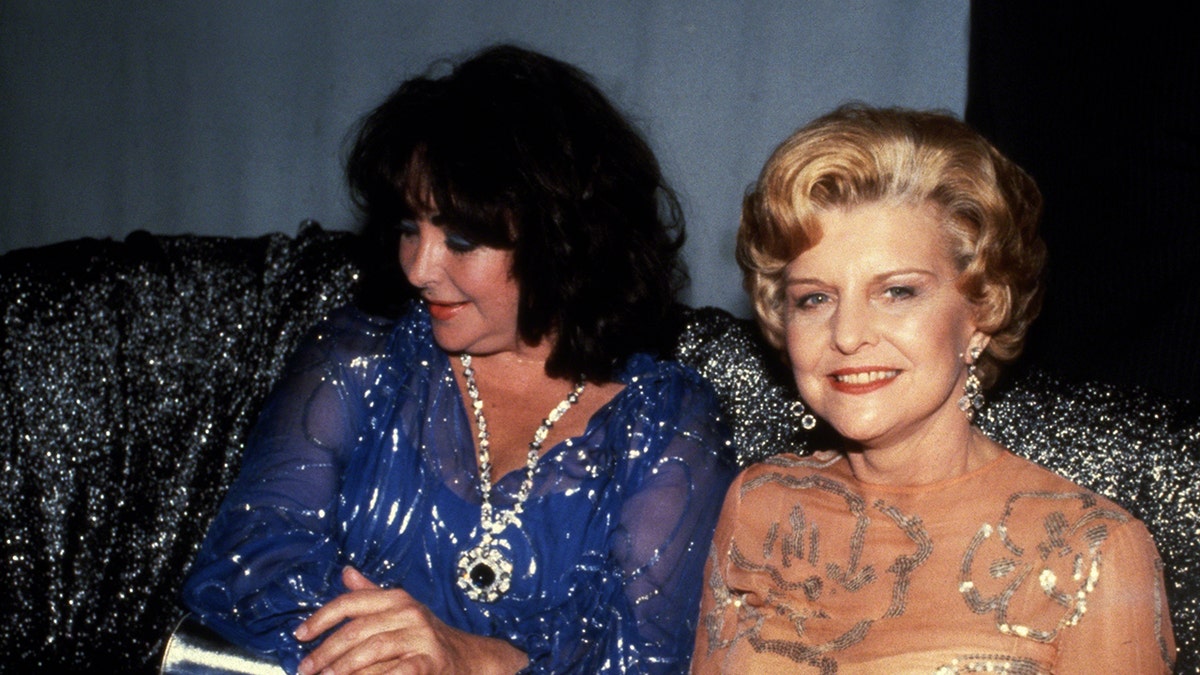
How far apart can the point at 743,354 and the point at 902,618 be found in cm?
69

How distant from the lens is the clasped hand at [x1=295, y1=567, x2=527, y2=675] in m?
1.87

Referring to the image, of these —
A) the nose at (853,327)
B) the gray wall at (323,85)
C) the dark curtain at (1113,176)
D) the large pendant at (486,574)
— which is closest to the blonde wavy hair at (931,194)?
the nose at (853,327)

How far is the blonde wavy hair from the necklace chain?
0.50 metres

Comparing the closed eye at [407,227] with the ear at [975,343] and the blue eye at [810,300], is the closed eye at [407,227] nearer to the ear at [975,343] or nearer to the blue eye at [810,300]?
the blue eye at [810,300]

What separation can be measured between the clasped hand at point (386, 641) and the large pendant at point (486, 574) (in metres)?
0.11

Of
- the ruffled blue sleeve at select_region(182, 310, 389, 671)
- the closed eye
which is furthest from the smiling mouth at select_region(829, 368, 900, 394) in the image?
the ruffled blue sleeve at select_region(182, 310, 389, 671)

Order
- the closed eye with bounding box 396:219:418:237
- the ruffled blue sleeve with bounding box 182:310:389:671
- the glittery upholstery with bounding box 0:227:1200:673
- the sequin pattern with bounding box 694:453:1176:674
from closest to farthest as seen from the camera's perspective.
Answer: the sequin pattern with bounding box 694:453:1176:674, the ruffled blue sleeve with bounding box 182:310:389:671, the closed eye with bounding box 396:219:418:237, the glittery upholstery with bounding box 0:227:1200:673

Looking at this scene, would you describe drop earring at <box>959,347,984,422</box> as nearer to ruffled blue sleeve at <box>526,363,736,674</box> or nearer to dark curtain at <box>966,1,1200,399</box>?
dark curtain at <box>966,1,1200,399</box>

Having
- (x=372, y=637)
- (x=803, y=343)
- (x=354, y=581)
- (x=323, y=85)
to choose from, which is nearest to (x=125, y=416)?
(x=354, y=581)

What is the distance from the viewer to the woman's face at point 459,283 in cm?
204

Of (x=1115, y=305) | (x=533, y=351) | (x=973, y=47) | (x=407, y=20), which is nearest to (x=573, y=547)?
(x=533, y=351)

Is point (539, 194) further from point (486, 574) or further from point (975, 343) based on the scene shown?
point (975, 343)

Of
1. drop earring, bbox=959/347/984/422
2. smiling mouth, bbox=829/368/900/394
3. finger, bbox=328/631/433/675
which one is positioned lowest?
finger, bbox=328/631/433/675

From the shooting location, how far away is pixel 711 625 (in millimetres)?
1921
